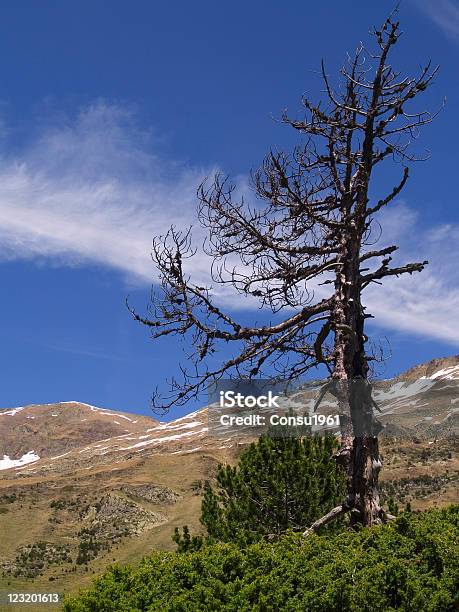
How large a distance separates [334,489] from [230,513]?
2.49 meters

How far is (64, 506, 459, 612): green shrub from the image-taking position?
19.0ft

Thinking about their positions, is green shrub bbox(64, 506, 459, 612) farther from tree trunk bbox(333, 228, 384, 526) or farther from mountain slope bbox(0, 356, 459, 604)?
mountain slope bbox(0, 356, 459, 604)

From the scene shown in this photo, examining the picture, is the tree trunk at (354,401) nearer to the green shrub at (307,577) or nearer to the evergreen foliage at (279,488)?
the green shrub at (307,577)

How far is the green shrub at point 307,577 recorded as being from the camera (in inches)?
228

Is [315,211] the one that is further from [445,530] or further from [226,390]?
[445,530]

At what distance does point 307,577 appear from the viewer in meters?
6.00

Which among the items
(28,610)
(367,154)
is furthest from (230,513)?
(28,610)

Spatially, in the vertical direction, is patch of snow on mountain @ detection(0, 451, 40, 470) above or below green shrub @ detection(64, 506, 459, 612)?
above

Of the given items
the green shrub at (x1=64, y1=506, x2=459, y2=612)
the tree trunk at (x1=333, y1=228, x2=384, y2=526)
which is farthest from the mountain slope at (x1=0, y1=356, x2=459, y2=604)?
the green shrub at (x1=64, y1=506, x2=459, y2=612)

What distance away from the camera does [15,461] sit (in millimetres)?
165375

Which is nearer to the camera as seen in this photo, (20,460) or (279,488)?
(279,488)

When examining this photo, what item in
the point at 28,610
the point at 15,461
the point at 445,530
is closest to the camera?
the point at 445,530

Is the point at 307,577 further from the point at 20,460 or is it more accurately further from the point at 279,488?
the point at 20,460

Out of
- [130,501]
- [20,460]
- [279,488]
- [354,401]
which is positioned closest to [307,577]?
[354,401]
